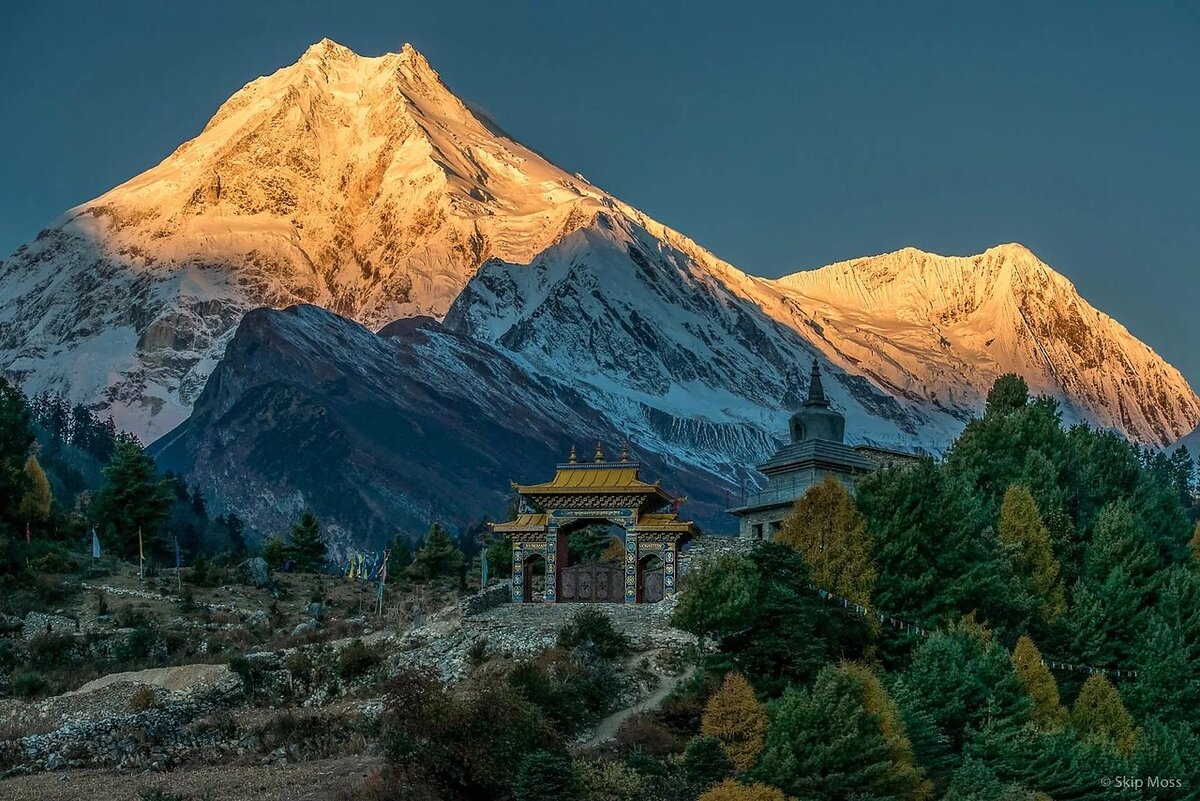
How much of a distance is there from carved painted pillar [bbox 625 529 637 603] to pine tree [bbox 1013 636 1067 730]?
1264cm

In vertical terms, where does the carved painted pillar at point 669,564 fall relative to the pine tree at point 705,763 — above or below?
above

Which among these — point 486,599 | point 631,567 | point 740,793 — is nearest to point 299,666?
point 486,599

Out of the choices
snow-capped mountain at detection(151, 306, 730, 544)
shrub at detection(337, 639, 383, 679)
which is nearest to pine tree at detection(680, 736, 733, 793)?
shrub at detection(337, 639, 383, 679)

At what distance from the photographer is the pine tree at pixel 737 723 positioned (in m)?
30.8

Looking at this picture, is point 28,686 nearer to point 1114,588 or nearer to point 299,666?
point 299,666

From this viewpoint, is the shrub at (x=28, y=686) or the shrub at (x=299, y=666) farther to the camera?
the shrub at (x=299, y=666)

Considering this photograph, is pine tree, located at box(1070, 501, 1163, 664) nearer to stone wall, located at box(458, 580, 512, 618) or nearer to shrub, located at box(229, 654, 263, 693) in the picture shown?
stone wall, located at box(458, 580, 512, 618)

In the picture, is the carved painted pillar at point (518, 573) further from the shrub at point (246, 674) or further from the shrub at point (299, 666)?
the shrub at point (246, 674)

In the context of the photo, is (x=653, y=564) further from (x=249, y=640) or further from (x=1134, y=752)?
(x=1134, y=752)

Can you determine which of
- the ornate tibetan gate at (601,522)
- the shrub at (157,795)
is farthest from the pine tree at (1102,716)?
the shrub at (157,795)

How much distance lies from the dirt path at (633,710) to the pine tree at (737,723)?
290 cm

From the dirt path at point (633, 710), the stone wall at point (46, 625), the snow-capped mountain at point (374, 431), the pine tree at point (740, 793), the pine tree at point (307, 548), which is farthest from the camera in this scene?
the snow-capped mountain at point (374, 431)

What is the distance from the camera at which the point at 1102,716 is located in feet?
127

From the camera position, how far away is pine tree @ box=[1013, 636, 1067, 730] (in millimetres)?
37094
